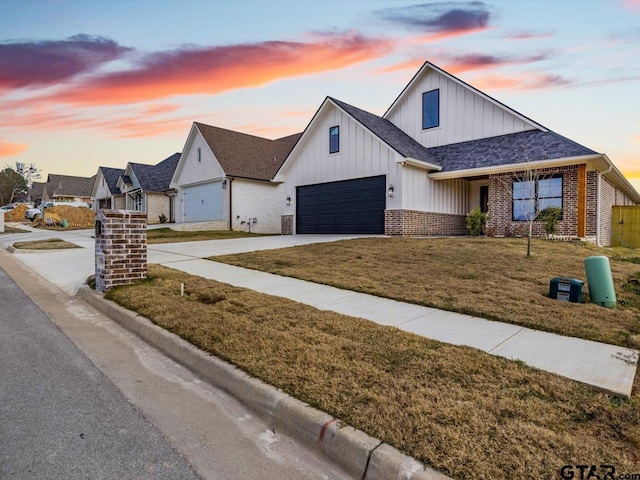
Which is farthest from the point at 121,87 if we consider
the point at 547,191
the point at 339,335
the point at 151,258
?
the point at 547,191

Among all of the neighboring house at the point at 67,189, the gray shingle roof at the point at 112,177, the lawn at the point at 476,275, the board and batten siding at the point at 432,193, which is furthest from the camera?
the neighboring house at the point at 67,189

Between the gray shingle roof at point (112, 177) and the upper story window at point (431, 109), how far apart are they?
2972 cm

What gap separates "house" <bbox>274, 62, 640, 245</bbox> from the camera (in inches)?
547

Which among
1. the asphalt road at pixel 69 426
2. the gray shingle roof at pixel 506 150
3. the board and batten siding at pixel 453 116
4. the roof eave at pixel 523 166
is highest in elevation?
the board and batten siding at pixel 453 116

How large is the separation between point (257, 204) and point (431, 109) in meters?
12.1

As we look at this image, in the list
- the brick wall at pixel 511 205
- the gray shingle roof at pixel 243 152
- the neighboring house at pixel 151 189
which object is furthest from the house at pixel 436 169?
the neighboring house at pixel 151 189

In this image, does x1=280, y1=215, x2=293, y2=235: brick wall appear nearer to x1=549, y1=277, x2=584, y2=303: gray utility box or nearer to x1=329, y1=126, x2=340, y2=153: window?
x1=329, y1=126, x2=340, y2=153: window

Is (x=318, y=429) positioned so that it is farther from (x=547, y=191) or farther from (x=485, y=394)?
(x=547, y=191)

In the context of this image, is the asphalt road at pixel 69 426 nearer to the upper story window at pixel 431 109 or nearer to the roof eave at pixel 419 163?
Result: the roof eave at pixel 419 163

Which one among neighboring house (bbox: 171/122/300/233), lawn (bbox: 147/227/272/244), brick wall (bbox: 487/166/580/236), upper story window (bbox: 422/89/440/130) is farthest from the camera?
neighboring house (bbox: 171/122/300/233)

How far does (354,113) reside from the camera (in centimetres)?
1706

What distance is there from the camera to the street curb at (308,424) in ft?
7.01

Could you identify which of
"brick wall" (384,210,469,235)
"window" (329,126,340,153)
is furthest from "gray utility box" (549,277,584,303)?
"window" (329,126,340,153)

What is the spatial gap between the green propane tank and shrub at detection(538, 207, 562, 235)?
8656 mm
